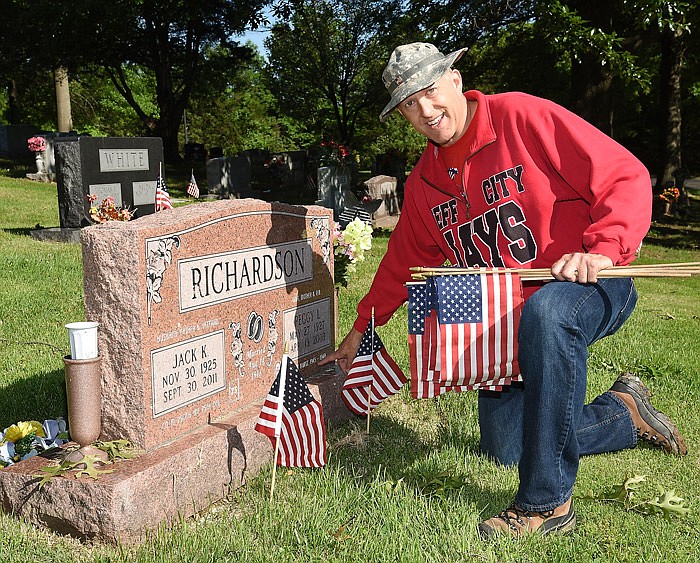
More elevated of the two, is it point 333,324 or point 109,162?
point 109,162

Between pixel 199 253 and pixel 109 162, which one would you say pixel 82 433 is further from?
pixel 109 162

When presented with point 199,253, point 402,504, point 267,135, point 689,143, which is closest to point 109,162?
point 199,253

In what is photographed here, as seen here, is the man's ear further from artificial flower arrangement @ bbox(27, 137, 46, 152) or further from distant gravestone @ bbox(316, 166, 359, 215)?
artificial flower arrangement @ bbox(27, 137, 46, 152)

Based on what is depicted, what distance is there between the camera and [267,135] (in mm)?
49812

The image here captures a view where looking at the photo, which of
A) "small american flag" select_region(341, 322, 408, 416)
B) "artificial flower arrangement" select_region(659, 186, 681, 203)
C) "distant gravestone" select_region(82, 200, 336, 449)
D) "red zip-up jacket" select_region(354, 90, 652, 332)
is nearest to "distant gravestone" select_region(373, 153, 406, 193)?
"artificial flower arrangement" select_region(659, 186, 681, 203)

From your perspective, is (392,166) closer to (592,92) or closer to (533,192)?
(592,92)

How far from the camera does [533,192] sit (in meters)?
3.62

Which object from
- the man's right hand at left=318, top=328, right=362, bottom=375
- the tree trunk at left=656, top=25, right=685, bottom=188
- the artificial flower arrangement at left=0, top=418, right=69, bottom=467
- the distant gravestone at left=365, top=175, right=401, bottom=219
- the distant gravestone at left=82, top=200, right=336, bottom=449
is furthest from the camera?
the tree trunk at left=656, top=25, right=685, bottom=188

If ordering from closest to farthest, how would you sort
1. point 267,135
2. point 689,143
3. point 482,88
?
point 482,88 → point 689,143 → point 267,135

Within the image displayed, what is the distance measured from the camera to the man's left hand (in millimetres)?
3105

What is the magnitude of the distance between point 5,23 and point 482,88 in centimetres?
1942

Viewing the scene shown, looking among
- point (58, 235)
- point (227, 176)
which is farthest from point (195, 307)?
point (227, 176)

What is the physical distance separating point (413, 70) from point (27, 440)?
8.98ft

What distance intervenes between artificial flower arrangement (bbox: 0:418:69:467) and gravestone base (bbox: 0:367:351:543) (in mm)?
467
